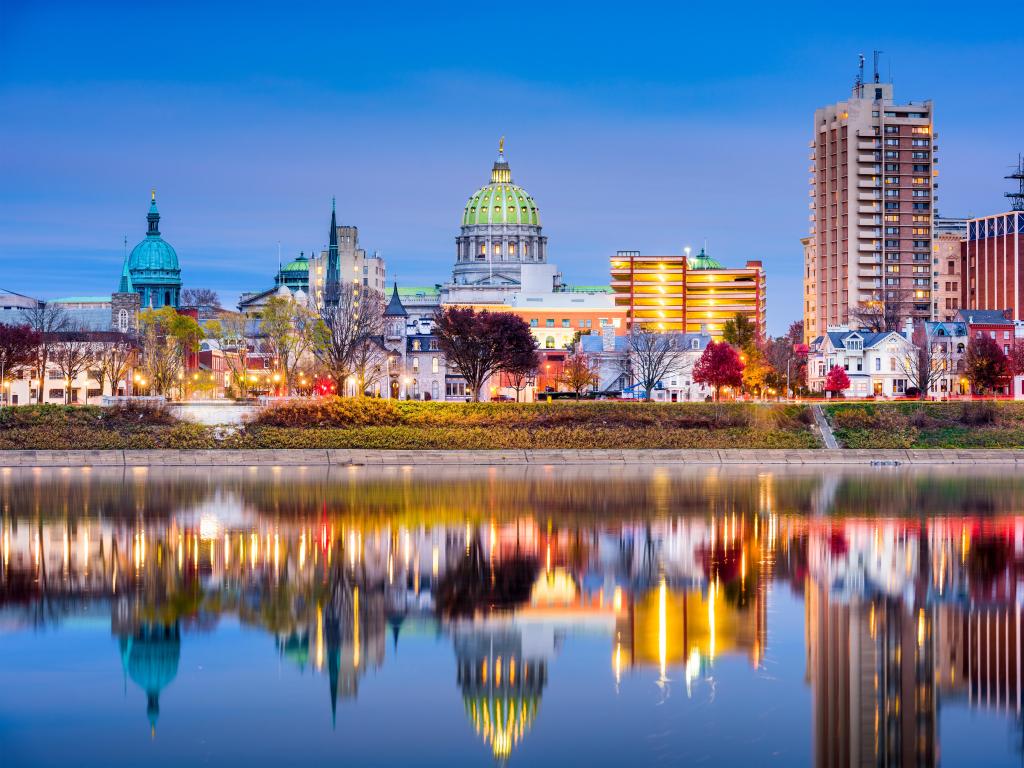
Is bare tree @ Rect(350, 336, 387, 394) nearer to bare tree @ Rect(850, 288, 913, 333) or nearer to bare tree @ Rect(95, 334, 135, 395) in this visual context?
bare tree @ Rect(95, 334, 135, 395)

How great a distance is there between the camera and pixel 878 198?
176 m

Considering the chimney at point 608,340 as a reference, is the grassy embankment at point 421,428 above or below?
below

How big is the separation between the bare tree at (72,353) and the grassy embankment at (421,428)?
3449 cm

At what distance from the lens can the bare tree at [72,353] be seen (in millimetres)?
114625

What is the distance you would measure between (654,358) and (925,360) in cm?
2332

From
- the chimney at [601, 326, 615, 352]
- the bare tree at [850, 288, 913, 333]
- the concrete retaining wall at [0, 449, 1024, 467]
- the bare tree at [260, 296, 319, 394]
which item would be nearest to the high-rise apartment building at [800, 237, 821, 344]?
the bare tree at [850, 288, 913, 333]

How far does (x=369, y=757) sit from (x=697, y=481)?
151 ft

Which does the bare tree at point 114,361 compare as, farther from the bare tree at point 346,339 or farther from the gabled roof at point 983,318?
the gabled roof at point 983,318

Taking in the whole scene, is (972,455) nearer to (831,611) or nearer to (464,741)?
(831,611)

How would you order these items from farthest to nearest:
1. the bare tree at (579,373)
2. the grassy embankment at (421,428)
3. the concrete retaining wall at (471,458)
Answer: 1. the bare tree at (579,373)
2. the grassy embankment at (421,428)
3. the concrete retaining wall at (471,458)

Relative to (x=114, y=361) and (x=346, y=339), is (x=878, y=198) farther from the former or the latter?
(x=114, y=361)

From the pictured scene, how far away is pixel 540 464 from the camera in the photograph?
7569 centimetres

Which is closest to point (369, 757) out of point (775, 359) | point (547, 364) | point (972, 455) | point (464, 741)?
point (464, 741)

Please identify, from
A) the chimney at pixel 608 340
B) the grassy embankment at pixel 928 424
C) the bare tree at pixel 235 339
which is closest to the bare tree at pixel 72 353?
the bare tree at pixel 235 339
